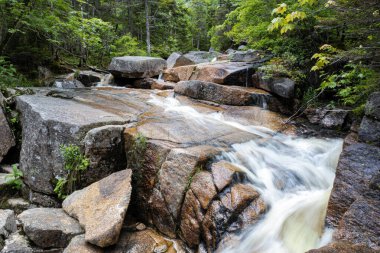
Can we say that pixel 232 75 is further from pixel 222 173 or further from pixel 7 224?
pixel 7 224

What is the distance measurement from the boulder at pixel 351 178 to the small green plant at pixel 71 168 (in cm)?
462

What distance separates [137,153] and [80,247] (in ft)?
6.34

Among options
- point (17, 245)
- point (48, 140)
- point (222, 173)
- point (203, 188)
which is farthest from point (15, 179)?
point (222, 173)

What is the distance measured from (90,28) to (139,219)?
9064 millimetres

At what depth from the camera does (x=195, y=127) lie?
652cm

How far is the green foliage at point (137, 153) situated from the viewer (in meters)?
5.21

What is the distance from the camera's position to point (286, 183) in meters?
5.13

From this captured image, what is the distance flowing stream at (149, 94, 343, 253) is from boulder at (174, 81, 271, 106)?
182 cm

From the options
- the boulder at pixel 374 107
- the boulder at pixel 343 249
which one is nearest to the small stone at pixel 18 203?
the boulder at pixel 343 249

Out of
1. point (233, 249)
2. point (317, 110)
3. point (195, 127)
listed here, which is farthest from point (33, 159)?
point (317, 110)

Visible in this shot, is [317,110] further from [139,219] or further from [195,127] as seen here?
[139,219]

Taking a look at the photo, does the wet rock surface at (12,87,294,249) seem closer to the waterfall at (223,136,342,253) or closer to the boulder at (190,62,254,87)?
the waterfall at (223,136,342,253)

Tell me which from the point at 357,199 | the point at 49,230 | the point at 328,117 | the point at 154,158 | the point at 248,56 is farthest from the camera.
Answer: the point at 248,56

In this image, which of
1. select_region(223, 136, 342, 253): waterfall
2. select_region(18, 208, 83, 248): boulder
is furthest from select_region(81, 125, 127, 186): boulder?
select_region(223, 136, 342, 253): waterfall
